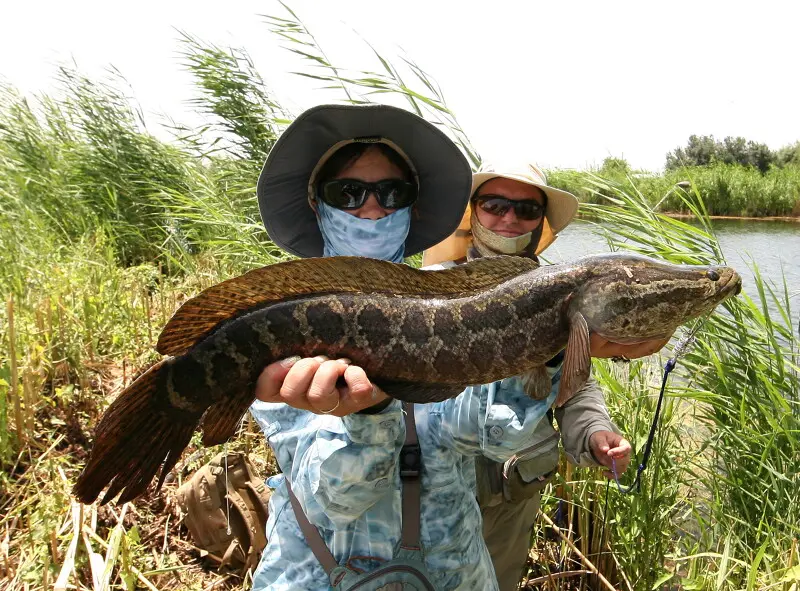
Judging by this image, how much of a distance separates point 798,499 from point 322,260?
10.2 ft

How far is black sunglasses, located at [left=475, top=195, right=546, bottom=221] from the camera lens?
327 centimetres

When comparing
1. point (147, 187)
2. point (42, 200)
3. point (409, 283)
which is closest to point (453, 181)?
point (409, 283)

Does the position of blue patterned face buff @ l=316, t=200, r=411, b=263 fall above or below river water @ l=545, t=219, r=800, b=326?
above

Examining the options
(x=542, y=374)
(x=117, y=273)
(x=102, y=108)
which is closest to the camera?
(x=542, y=374)

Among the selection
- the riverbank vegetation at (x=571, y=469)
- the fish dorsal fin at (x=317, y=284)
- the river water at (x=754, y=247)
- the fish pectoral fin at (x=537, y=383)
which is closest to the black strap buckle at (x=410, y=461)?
the fish pectoral fin at (x=537, y=383)

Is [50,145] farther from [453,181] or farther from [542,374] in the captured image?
[542,374]

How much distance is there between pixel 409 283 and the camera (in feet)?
5.98

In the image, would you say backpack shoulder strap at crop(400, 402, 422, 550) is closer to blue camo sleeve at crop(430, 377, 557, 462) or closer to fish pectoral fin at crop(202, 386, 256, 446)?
blue camo sleeve at crop(430, 377, 557, 462)

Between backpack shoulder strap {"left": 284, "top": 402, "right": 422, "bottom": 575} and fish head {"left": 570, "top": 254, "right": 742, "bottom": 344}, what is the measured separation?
76 centimetres

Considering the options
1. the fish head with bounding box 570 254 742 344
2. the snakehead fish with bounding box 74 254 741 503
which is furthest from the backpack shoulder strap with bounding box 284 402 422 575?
the fish head with bounding box 570 254 742 344

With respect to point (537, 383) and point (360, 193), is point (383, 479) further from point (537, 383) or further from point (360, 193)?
point (360, 193)

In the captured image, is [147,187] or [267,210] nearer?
[267,210]

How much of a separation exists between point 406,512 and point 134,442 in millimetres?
917

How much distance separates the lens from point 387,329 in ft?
5.68
